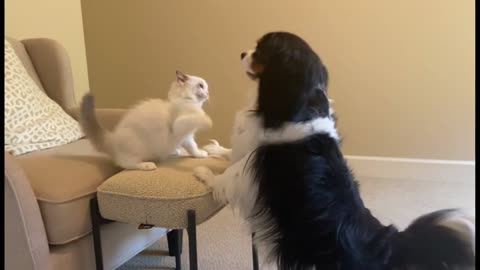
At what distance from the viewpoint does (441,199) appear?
2281 mm

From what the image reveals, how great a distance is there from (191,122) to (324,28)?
155 centimetres

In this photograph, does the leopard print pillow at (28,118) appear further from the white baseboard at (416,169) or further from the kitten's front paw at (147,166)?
the white baseboard at (416,169)

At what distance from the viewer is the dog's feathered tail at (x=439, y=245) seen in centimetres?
104

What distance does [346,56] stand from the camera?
259 cm

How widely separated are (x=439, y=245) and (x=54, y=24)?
2.39m

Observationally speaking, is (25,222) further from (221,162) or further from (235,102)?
A: (235,102)

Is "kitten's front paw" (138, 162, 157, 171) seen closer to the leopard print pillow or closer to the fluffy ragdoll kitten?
the fluffy ragdoll kitten

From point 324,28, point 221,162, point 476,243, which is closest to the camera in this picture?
point 476,243

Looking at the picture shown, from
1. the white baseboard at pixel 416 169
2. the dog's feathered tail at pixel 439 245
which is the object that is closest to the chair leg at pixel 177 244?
the dog's feathered tail at pixel 439 245

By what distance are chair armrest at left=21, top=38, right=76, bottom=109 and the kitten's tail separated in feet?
2.01

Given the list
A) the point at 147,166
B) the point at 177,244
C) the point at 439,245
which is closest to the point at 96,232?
the point at 147,166

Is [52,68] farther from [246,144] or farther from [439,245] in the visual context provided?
[439,245]

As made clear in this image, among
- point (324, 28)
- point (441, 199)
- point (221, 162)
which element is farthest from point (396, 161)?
point (221, 162)

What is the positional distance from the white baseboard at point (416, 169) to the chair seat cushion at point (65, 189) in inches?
62.5
